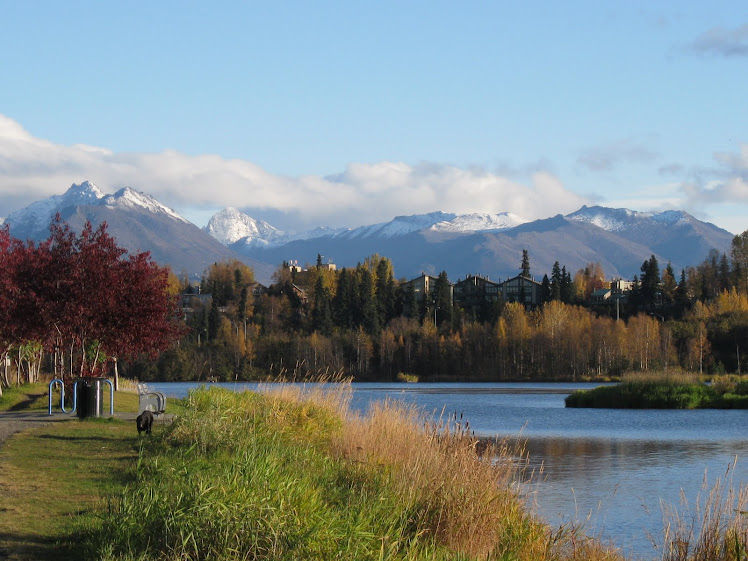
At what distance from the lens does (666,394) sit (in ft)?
167

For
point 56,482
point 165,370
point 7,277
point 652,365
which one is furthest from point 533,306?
point 56,482

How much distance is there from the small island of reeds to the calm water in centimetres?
223

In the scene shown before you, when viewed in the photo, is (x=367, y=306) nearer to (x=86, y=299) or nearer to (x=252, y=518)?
(x=86, y=299)

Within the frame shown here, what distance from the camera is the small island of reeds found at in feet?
165

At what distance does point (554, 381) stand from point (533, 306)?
40.9m

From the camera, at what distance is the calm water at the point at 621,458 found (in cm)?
1683

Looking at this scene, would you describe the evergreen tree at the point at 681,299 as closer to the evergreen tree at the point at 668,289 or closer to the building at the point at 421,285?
the evergreen tree at the point at 668,289

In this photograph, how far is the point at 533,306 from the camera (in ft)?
493

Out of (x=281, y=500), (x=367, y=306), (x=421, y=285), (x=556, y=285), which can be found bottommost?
(x=281, y=500)

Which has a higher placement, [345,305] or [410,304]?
[410,304]

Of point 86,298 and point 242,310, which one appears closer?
Answer: point 86,298

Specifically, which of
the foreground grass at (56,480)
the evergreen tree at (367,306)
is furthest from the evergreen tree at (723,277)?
the foreground grass at (56,480)

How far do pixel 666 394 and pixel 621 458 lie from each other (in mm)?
25621

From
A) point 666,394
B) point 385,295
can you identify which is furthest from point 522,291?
point 666,394
